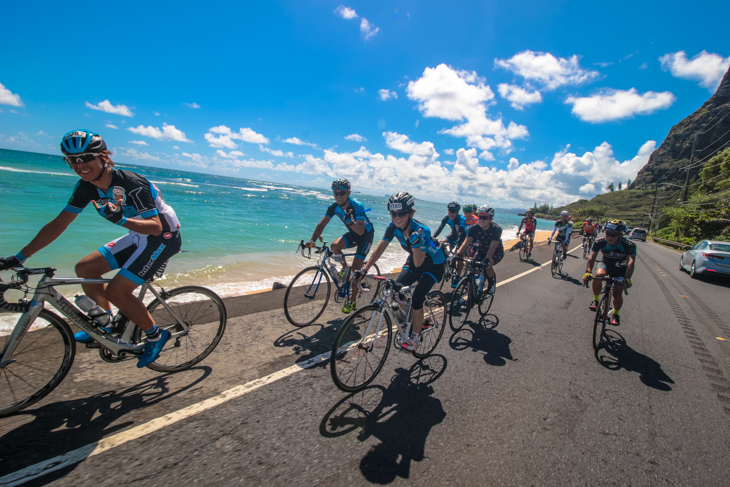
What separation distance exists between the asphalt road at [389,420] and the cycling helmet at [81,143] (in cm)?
214

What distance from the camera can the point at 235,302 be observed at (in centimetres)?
516

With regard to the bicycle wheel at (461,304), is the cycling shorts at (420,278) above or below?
above

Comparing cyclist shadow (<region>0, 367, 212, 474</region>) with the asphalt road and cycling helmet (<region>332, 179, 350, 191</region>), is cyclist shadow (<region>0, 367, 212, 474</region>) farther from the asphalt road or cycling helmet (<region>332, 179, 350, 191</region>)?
cycling helmet (<region>332, 179, 350, 191</region>)

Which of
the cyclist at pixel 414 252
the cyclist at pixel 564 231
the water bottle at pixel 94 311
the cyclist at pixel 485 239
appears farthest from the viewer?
the cyclist at pixel 564 231

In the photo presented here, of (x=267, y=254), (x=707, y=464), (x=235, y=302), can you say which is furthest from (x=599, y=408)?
(x=267, y=254)

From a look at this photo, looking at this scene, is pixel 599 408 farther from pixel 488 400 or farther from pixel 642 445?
pixel 488 400

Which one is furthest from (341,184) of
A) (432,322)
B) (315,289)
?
(432,322)

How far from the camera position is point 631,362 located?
14.2ft

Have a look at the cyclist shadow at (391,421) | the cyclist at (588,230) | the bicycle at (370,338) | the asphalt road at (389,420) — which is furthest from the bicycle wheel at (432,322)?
the cyclist at (588,230)

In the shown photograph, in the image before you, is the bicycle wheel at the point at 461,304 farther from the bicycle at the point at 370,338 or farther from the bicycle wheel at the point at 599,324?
the bicycle wheel at the point at 599,324

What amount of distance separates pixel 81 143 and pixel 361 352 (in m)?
3.30

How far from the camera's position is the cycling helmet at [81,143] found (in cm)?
245

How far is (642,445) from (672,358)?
297 cm

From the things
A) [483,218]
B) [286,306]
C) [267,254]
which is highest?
[483,218]
